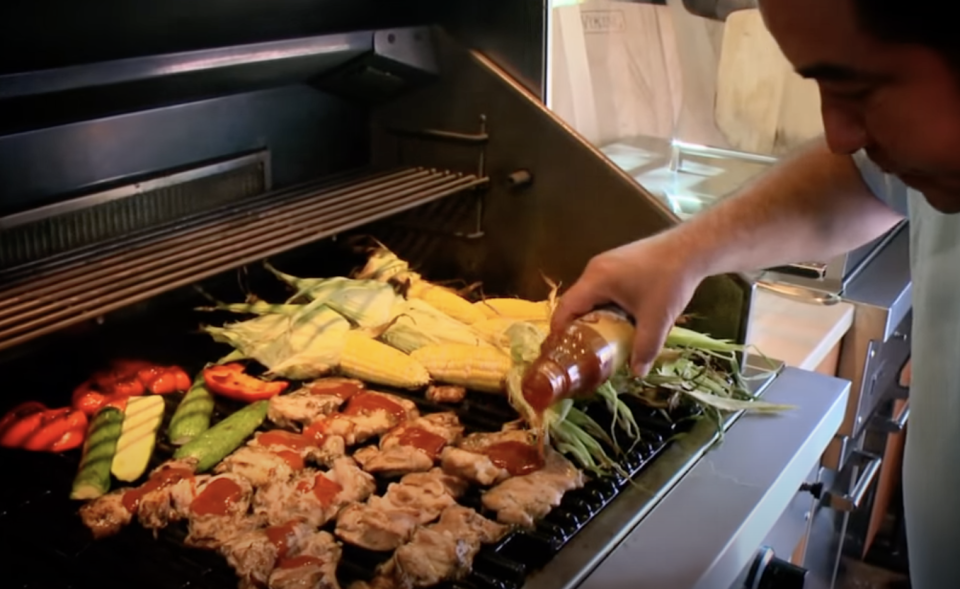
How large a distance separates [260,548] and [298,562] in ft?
0.16

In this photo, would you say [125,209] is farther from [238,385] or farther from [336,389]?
[336,389]

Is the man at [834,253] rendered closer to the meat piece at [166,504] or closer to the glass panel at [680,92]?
the meat piece at [166,504]

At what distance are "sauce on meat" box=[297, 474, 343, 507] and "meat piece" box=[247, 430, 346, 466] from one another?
6cm

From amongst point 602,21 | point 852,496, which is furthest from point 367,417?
point 602,21

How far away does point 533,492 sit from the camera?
3.83 feet

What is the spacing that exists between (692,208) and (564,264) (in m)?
0.77

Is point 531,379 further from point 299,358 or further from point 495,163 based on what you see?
point 495,163

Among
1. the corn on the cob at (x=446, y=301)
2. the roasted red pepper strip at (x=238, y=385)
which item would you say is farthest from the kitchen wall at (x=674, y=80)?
the roasted red pepper strip at (x=238, y=385)

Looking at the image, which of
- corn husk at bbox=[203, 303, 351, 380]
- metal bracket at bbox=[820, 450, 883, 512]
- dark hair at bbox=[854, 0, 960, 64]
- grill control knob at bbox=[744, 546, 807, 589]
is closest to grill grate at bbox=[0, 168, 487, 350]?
corn husk at bbox=[203, 303, 351, 380]

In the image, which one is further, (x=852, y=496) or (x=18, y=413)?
(x=852, y=496)

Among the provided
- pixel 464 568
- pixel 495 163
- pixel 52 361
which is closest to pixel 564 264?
pixel 495 163

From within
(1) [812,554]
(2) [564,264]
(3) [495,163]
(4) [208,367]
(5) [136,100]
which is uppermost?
(5) [136,100]

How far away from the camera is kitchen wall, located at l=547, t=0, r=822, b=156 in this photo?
2.19 m

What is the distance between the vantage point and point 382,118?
1798 millimetres
